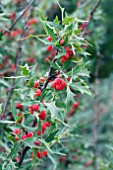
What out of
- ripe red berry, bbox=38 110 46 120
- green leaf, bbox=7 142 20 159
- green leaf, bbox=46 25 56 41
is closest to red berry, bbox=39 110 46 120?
ripe red berry, bbox=38 110 46 120

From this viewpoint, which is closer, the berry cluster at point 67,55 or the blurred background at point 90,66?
the berry cluster at point 67,55

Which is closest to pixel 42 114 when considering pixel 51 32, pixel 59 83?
pixel 59 83

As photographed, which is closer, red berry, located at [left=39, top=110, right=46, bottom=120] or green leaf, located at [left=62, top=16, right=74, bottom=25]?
green leaf, located at [left=62, top=16, right=74, bottom=25]

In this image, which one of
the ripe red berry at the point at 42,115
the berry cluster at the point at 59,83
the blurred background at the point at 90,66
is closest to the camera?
the berry cluster at the point at 59,83

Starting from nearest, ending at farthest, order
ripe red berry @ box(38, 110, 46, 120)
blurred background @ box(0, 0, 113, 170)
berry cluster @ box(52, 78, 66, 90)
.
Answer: berry cluster @ box(52, 78, 66, 90), ripe red berry @ box(38, 110, 46, 120), blurred background @ box(0, 0, 113, 170)

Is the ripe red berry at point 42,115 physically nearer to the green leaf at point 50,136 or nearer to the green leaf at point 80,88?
the green leaf at point 50,136

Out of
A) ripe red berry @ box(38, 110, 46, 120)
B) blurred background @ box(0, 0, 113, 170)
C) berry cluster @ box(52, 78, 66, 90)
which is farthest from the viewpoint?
blurred background @ box(0, 0, 113, 170)

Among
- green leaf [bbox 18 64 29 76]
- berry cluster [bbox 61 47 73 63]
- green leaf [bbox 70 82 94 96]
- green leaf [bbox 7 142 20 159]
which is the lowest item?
green leaf [bbox 7 142 20 159]

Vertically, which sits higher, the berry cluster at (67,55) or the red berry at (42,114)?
the berry cluster at (67,55)

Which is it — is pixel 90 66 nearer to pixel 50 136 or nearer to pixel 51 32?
pixel 50 136

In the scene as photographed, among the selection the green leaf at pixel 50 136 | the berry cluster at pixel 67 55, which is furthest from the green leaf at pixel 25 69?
→ the green leaf at pixel 50 136

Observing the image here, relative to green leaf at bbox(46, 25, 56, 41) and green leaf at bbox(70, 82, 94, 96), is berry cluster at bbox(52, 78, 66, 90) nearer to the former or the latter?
green leaf at bbox(70, 82, 94, 96)

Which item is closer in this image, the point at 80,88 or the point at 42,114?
the point at 80,88

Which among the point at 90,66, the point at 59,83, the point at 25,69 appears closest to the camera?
the point at 59,83
